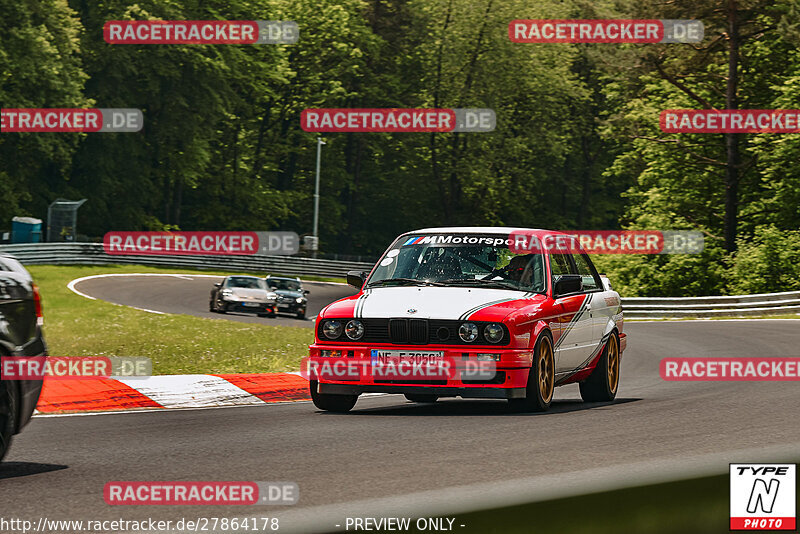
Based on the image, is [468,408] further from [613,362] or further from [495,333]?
[613,362]

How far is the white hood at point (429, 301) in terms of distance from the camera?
10.4m

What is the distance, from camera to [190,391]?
39.9ft

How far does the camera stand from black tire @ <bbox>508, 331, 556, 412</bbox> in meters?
10.6

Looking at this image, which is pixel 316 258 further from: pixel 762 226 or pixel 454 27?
pixel 762 226

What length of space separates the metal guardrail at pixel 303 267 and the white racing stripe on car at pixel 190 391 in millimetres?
24207

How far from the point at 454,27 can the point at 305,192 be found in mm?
15993

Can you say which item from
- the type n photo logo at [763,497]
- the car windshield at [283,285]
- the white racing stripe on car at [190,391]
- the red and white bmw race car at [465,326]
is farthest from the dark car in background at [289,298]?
the type n photo logo at [763,497]

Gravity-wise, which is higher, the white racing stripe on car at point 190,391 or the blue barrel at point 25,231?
the blue barrel at point 25,231

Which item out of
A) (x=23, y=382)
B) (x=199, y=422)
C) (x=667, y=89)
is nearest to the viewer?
(x=23, y=382)

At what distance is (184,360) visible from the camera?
15.7 metres

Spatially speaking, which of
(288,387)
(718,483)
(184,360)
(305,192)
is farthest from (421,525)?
(305,192)

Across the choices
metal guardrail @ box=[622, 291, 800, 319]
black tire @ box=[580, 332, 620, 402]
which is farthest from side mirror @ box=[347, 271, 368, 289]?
metal guardrail @ box=[622, 291, 800, 319]

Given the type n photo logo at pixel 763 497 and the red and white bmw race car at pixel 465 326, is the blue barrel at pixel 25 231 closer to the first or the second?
the red and white bmw race car at pixel 465 326

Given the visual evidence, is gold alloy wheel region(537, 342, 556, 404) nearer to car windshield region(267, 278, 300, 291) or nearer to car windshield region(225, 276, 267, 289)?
car windshield region(225, 276, 267, 289)
